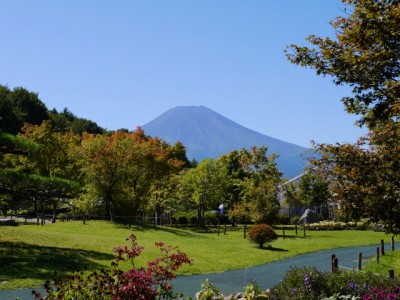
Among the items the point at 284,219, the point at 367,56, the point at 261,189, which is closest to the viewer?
the point at 367,56

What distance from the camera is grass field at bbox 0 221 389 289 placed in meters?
18.4

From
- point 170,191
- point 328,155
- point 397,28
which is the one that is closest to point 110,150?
point 170,191

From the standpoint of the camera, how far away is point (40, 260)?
65.4ft

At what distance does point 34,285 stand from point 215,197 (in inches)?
1497

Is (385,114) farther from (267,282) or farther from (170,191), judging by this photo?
(170,191)

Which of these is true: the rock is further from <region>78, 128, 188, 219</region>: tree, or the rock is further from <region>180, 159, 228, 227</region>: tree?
<region>78, 128, 188, 219</region>: tree

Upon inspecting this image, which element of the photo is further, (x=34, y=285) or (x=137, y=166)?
(x=137, y=166)

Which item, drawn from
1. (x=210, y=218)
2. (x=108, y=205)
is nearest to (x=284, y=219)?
(x=210, y=218)

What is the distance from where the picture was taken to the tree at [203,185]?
52.2 meters

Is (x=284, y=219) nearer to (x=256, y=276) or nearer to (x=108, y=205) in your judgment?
(x=108, y=205)

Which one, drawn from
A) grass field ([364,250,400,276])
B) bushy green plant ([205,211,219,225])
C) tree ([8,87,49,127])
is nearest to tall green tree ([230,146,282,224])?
bushy green plant ([205,211,219,225])

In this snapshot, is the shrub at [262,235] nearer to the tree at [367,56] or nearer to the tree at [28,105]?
the tree at [367,56]

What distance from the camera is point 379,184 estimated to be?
400 inches

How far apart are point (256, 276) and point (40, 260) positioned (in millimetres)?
9856
